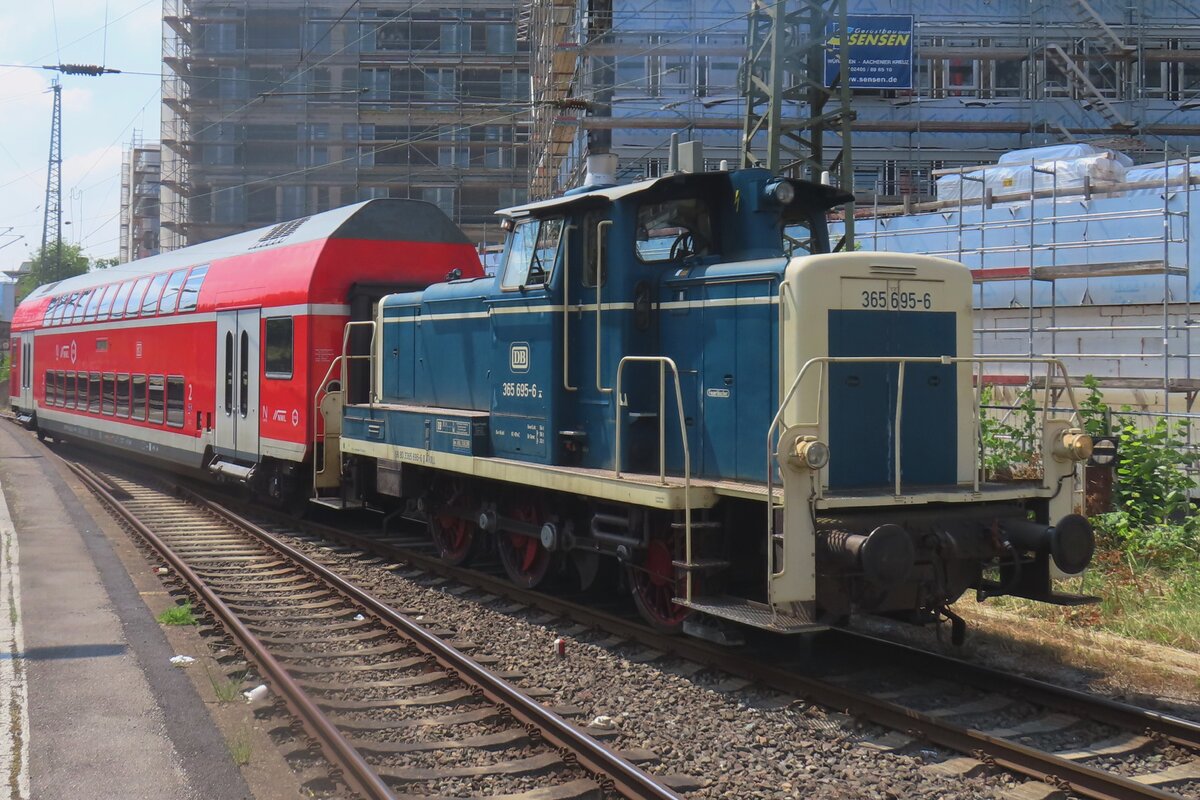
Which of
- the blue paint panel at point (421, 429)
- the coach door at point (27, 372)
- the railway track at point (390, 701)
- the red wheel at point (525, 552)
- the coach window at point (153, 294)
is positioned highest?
the coach window at point (153, 294)

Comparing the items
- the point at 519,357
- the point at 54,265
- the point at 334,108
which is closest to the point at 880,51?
the point at 334,108

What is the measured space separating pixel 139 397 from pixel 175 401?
1918 millimetres

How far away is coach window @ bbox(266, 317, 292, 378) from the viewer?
1273cm

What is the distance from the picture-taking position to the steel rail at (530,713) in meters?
4.96

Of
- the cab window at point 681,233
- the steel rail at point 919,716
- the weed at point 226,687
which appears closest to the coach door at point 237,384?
the steel rail at point 919,716

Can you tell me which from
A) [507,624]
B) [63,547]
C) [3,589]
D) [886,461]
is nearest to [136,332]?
[63,547]

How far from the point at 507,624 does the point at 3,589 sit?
4.33 metres

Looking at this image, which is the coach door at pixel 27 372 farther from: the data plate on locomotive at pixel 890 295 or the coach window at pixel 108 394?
the data plate on locomotive at pixel 890 295

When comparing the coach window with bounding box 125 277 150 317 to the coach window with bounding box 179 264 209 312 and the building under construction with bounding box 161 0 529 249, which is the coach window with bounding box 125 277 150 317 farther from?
the building under construction with bounding box 161 0 529 249

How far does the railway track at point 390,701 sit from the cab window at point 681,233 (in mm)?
3111

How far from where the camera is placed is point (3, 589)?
903cm

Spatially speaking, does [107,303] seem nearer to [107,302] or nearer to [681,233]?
[107,302]

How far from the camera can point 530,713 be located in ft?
19.6

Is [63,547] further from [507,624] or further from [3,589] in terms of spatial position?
[507,624]
